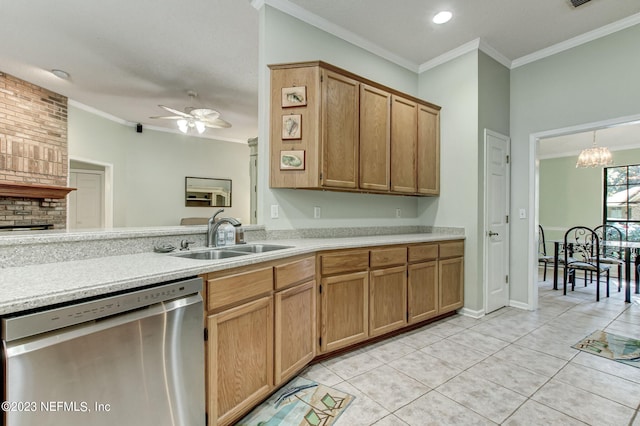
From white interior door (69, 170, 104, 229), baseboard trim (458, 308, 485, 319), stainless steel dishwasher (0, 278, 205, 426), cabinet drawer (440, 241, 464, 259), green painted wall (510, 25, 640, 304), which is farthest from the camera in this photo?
white interior door (69, 170, 104, 229)

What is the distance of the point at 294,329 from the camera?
6.57ft

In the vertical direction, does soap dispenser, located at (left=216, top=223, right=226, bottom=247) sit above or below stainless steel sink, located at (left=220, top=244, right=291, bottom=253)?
above

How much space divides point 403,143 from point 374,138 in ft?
1.48

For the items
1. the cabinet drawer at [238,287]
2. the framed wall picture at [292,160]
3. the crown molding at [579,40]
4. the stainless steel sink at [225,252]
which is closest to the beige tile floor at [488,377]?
the cabinet drawer at [238,287]

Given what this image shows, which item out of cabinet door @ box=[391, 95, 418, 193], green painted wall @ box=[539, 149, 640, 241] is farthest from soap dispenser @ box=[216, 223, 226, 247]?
green painted wall @ box=[539, 149, 640, 241]

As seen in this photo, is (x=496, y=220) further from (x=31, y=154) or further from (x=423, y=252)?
(x=31, y=154)

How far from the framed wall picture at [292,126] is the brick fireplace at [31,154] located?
12.1 ft

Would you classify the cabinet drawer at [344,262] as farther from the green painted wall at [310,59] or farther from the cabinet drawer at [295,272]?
the green painted wall at [310,59]

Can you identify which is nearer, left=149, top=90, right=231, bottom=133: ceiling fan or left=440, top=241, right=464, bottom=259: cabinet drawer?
left=440, top=241, right=464, bottom=259: cabinet drawer

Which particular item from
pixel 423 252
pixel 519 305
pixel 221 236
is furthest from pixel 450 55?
pixel 221 236

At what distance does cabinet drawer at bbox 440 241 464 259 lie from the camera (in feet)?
10.4

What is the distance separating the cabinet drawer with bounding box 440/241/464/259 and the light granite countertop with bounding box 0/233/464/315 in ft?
6.75

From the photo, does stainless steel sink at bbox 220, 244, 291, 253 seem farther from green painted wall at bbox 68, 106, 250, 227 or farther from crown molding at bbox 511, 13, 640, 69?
green painted wall at bbox 68, 106, 250, 227

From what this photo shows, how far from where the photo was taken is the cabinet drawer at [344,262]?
2.27 metres
